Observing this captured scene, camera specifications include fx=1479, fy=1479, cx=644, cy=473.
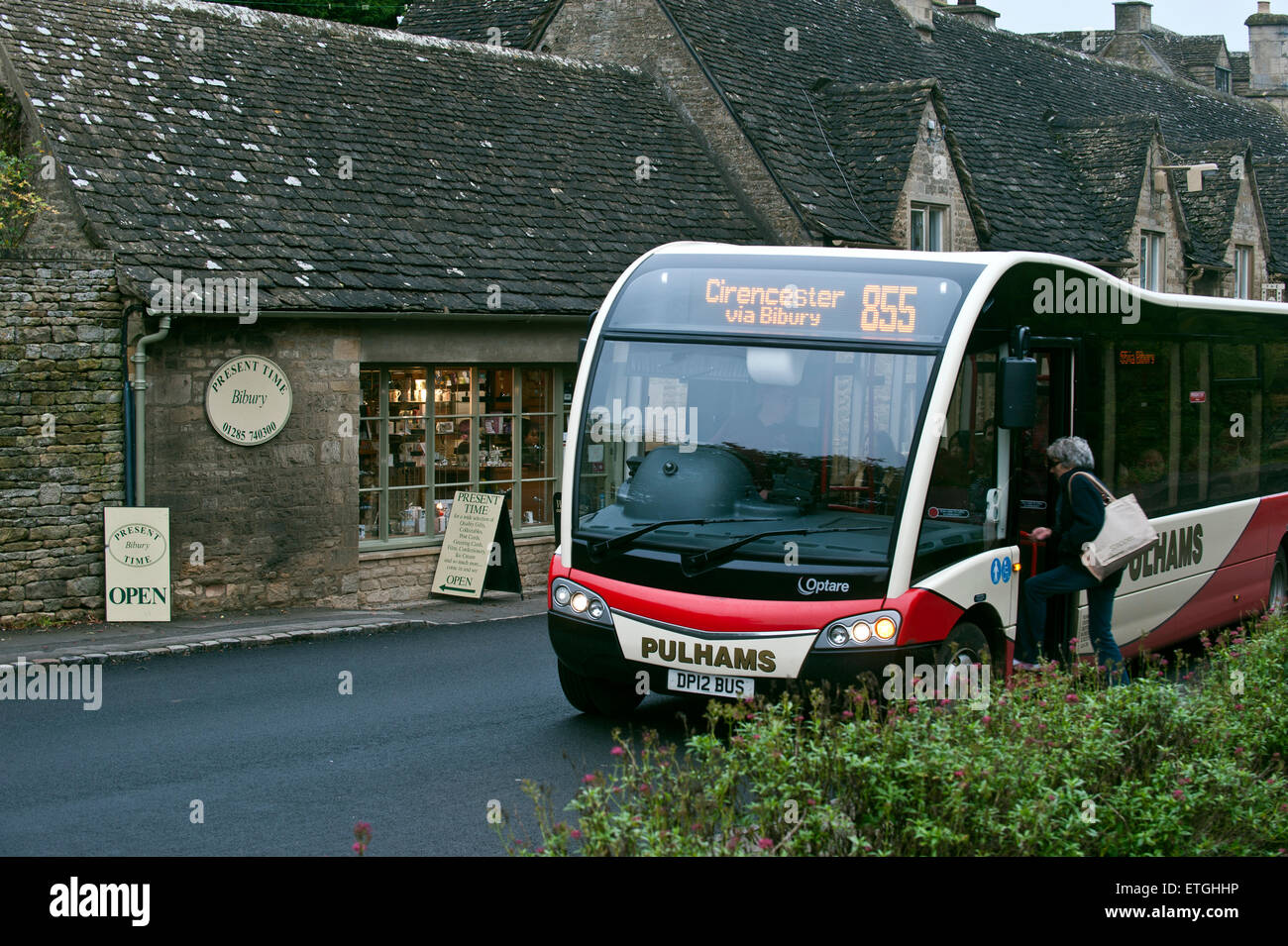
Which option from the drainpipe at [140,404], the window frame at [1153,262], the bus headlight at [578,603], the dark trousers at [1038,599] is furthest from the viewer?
the window frame at [1153,262]

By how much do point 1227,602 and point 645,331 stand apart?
6535mm

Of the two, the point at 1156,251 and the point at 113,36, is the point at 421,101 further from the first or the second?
the point at 1156,251

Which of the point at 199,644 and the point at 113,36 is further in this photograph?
the point at 113,36

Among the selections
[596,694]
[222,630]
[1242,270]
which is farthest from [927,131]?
[596,694]

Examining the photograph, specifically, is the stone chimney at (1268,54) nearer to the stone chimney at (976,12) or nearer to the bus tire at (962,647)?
the stone chimney at (976,12)

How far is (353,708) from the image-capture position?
10.6m

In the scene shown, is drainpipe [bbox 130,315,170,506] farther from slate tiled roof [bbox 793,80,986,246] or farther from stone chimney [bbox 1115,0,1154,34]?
stone chimney [bbox 1115,0,1154,34]

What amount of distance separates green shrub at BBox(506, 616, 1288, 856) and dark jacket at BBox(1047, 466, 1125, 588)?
3227 mm

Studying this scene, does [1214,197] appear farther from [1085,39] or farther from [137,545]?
[137,545]

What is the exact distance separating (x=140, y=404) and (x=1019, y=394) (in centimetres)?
911

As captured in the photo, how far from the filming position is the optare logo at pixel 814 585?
8453 mm

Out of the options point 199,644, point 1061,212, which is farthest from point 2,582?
point 1061,212

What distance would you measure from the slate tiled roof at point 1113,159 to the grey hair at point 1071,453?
20.3m

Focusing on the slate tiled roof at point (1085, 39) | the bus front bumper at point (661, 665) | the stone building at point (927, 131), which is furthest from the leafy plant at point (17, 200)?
the slate tiled roof at point (1085, 39)
